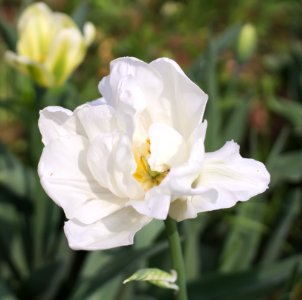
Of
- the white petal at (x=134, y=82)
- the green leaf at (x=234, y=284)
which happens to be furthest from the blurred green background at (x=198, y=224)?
the white petal at (x=134, y=82)

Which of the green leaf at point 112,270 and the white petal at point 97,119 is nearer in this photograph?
the white petal at point 97,119

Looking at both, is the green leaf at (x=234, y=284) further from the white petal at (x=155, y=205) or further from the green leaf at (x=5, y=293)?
the white petal at (x=155, y=205)

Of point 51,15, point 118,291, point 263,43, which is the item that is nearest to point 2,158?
point 51,15

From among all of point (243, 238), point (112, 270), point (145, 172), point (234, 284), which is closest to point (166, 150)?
point (145, 172)

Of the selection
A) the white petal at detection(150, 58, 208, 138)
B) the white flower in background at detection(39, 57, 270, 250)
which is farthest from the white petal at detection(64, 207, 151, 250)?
the white petal at detection(150, 58, 208, 138)

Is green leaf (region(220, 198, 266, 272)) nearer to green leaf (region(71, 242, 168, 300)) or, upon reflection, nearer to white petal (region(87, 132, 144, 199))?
green leaf (region(71, 242, 168, 300))

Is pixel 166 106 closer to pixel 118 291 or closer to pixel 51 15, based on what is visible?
pixel 118 291

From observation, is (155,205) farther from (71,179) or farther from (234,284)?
(234,284)
